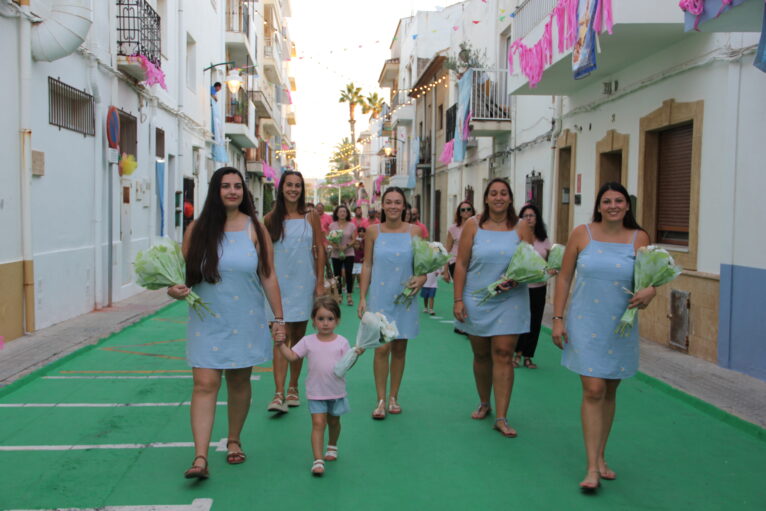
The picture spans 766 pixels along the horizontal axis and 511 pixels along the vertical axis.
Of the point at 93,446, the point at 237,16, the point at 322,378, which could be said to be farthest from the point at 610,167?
the point at 237,16

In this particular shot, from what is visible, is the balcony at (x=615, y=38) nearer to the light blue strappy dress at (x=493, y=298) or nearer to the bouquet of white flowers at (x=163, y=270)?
the light blue strappy dress at (x=493, y=298)

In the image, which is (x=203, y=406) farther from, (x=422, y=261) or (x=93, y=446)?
(x=422, y=261)

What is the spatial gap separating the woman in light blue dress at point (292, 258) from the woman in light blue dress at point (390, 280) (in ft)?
1.60

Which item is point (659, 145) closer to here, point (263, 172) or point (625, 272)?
point (625, 272)

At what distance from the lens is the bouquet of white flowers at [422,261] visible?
5832 mm

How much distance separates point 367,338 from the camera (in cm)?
462

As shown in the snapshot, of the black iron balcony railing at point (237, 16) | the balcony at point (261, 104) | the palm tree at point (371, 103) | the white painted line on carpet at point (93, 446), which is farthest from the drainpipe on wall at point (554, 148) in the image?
the palm tree at point (371, 103)

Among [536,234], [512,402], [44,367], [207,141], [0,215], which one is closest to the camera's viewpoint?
[512,402]

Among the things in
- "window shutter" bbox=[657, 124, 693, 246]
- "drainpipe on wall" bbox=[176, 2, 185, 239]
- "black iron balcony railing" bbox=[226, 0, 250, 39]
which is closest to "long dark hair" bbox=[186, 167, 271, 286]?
"window shutter" bbox=[657, 124, 693, 246]

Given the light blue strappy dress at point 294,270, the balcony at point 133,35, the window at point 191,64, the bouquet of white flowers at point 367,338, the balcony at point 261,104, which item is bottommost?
the bouquet of white flowers at point 367,338

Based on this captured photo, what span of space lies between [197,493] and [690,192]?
23.7ft

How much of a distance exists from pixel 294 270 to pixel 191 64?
16.1 metres

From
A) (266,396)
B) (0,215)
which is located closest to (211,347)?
(266,396)

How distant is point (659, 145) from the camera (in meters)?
10.1
